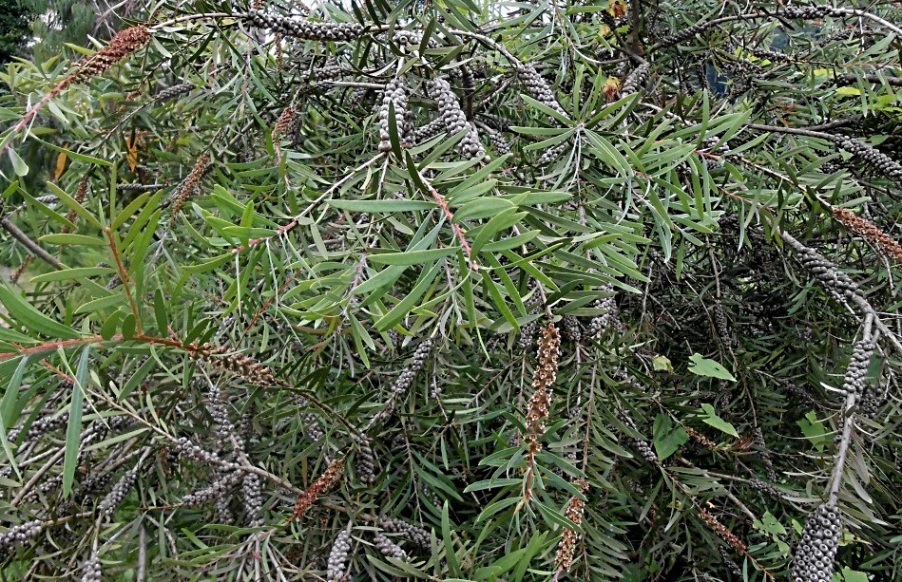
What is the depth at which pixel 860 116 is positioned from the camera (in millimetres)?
800

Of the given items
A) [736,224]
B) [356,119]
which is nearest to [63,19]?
[356,119]

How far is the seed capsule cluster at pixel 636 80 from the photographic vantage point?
0.74m

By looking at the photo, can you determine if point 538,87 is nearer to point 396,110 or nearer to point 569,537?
point 396,110

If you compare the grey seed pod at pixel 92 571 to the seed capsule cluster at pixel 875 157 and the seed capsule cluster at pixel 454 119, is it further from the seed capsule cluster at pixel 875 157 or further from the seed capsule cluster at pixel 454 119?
the seed capsule cluster at pixel 875 157

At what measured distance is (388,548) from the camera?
0.59 metres

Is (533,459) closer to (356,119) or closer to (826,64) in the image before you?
(356,119)

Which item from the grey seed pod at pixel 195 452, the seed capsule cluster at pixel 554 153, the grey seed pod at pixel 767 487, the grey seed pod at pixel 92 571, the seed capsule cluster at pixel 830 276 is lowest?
the grey seed pod at pixel 767 487

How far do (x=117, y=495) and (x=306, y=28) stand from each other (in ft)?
1.63

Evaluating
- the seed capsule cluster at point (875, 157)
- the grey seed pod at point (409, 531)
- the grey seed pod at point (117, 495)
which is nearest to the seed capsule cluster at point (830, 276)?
the seed capsule cluster at point (875, 157)

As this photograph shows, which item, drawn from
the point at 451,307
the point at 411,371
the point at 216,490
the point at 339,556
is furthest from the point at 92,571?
the point at 451,307

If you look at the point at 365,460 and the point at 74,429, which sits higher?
the point at 74,429

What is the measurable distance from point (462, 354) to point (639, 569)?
0.33m

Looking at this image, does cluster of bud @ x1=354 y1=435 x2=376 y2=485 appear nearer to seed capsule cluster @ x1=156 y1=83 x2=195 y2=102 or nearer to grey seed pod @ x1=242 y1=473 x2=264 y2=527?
grey seed pod @ x1=242 y1=473 x2=264 y2=527

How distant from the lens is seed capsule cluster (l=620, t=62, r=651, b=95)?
29.2 inches
